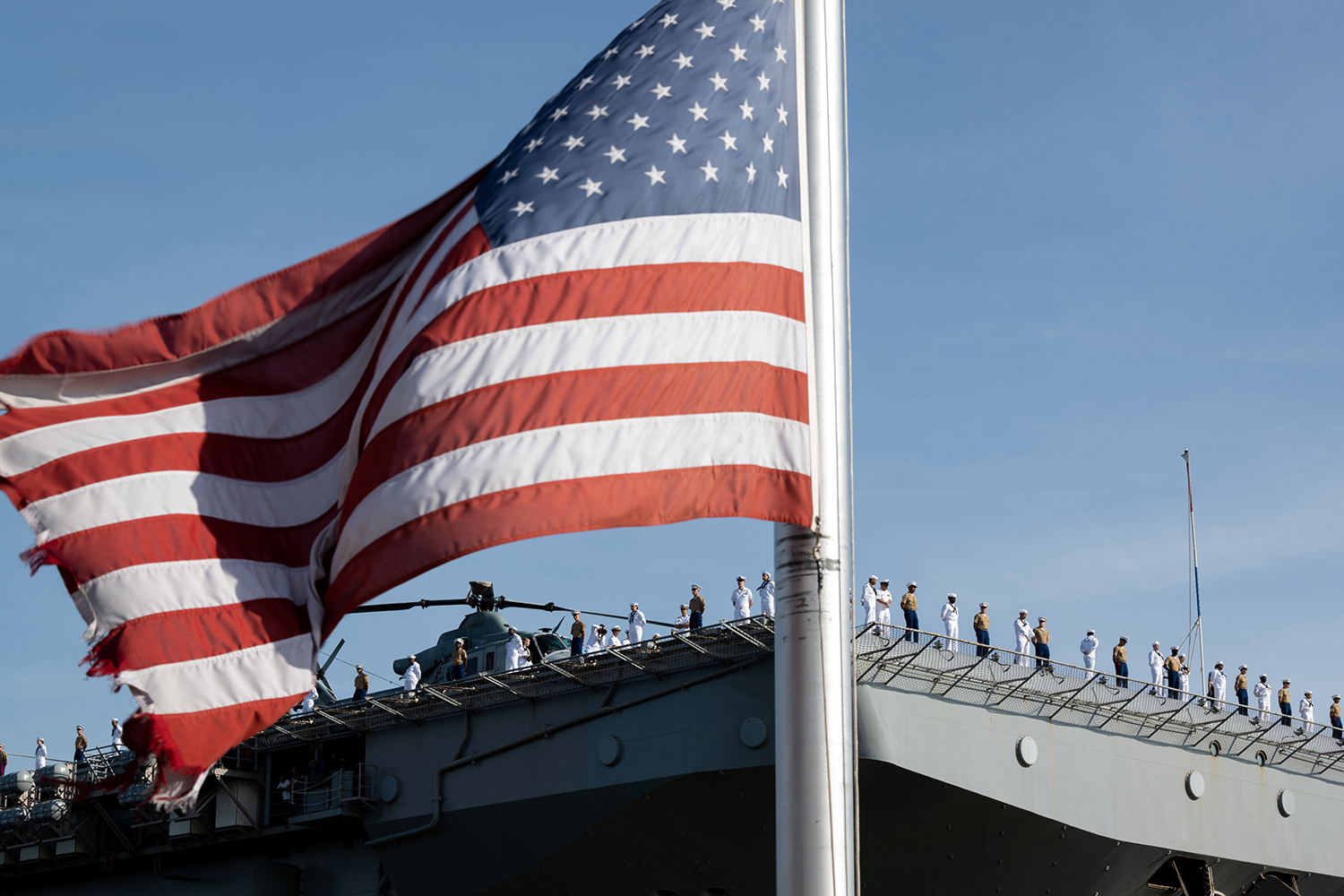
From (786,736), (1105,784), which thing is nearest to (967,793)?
(1105,784)

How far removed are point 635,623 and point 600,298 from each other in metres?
19.4

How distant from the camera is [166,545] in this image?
1062cm

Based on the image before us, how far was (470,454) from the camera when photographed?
9.89m

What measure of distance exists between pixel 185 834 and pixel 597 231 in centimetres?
2478

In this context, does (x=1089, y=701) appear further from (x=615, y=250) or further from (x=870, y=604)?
(x=615, y=250)

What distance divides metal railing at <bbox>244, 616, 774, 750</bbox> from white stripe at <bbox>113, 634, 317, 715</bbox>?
13.9 metres

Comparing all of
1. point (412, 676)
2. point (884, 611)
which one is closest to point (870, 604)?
point (884, 611)

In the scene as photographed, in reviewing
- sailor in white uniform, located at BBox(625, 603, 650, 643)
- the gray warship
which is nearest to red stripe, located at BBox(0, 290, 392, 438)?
the gray warship

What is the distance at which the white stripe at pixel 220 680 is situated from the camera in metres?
10.1

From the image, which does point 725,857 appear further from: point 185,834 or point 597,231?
point 597,231

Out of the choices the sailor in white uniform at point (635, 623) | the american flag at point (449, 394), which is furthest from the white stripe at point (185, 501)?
the sailor in white uniform at point (635, 623)

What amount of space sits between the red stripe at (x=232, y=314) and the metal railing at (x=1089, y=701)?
1350 cm

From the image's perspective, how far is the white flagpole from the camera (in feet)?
30.6

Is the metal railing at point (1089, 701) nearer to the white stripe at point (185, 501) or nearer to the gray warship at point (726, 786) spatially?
the gray warship at point (726, 786)
